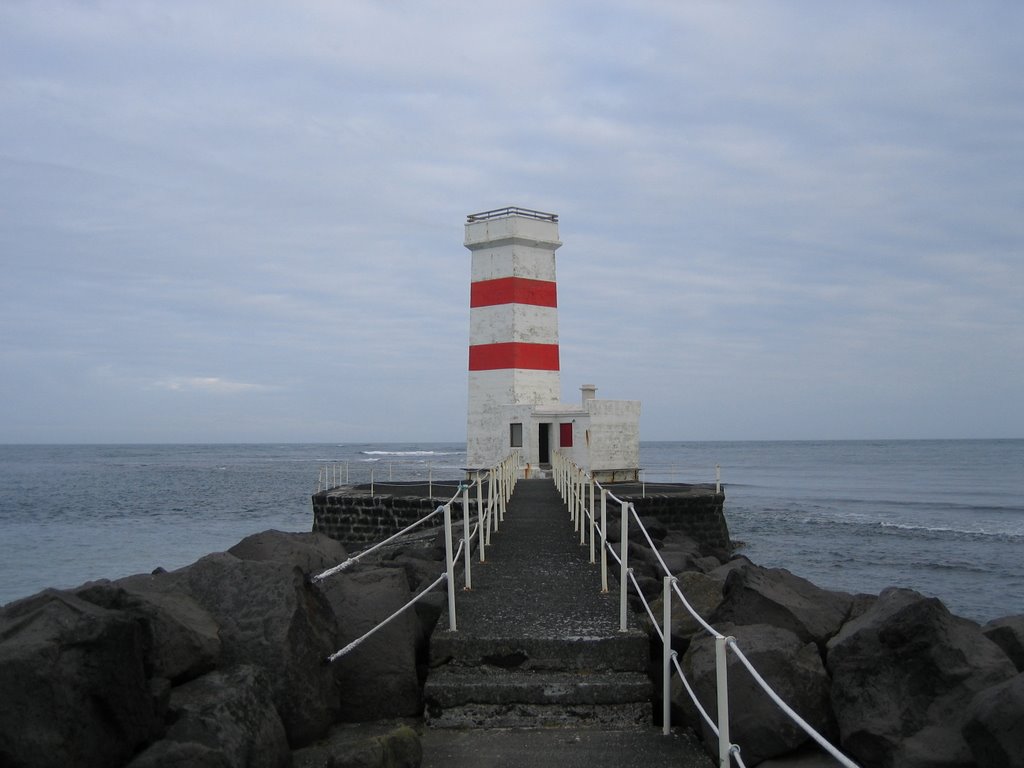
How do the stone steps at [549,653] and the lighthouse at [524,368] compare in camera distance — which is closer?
the stone steps at [549,653]

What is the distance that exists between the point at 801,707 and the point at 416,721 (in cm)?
197

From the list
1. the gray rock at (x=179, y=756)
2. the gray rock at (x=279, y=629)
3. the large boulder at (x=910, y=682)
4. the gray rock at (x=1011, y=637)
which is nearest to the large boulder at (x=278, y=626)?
the gray rock at (x=279, y=629)

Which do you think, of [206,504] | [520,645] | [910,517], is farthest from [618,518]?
[206,504]

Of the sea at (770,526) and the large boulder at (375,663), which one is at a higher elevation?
the large boulder at (375,663)

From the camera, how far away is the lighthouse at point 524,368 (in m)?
19.8

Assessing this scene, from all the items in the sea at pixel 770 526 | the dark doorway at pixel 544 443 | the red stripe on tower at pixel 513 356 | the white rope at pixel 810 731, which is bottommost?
the sea at pixel 770 526

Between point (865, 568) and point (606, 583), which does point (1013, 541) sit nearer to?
point (865, 568)

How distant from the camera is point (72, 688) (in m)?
3.23

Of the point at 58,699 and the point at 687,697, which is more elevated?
the point at 58,699

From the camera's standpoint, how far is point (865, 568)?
1747 centimetres

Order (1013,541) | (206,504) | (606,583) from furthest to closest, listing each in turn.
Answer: (206,504)
(1013,541)
(606,583)

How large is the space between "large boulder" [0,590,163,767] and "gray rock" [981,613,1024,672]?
4406 millimetres

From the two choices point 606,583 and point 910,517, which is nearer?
point 606,583

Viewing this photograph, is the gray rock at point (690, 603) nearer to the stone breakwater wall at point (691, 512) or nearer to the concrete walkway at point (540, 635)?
the concrete walkway at point (540, 635)
